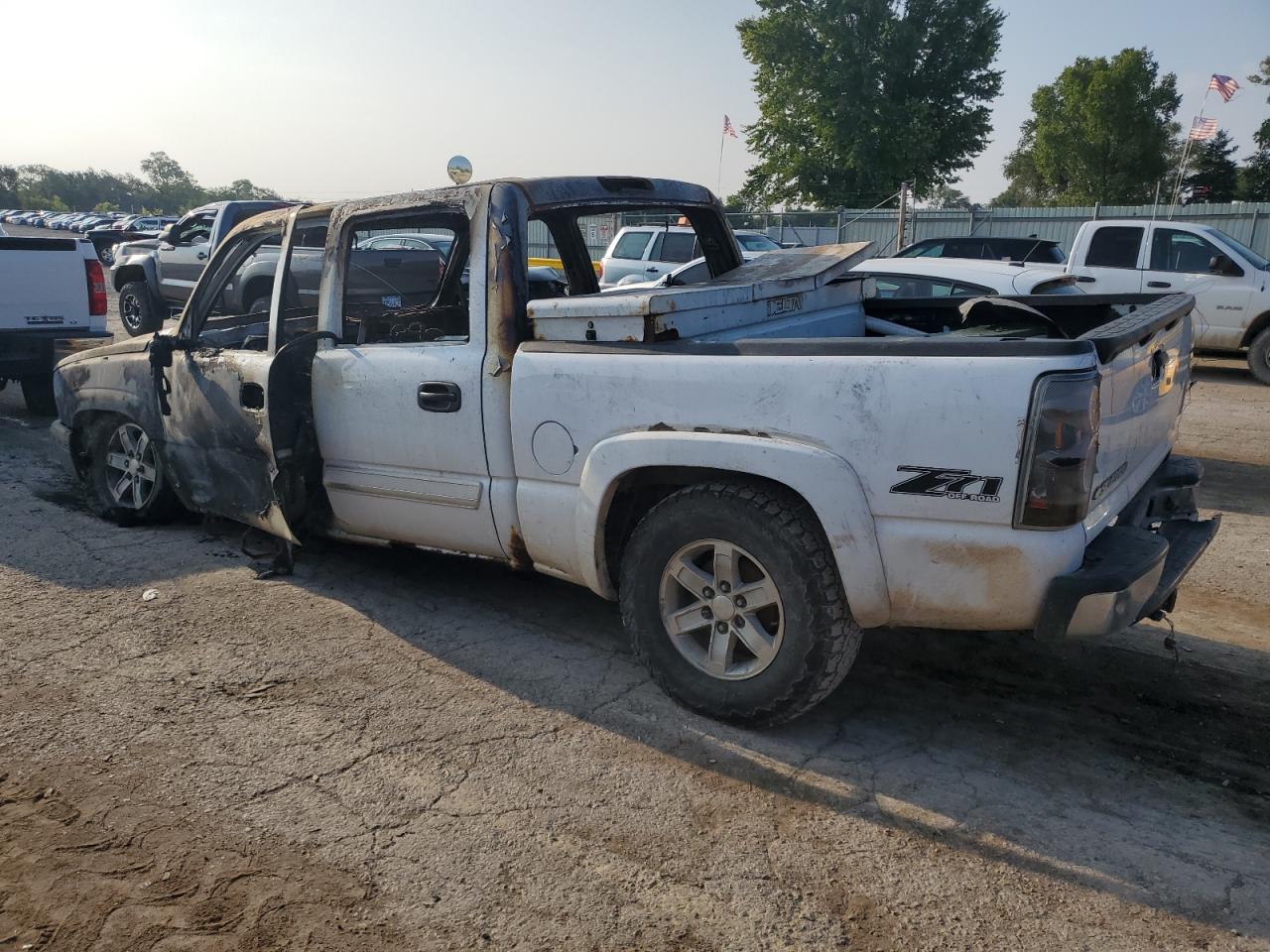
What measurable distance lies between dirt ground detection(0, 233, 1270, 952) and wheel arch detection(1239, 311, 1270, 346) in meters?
8.99

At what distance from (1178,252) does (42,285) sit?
12855 mm

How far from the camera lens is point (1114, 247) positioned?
12930 millimetres

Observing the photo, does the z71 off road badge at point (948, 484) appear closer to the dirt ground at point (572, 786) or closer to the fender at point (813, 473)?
the fender at point (813, 473)

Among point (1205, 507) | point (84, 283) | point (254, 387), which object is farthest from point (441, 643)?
point (84, 283)

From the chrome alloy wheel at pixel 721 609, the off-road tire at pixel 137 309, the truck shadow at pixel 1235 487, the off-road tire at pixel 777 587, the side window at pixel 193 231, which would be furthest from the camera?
the off-road tire at pixel 137 309

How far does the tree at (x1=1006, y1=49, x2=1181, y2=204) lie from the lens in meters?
48.0

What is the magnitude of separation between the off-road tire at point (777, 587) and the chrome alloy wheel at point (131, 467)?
11.3 ft

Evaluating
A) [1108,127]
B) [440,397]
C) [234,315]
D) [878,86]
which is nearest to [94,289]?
[234,315]

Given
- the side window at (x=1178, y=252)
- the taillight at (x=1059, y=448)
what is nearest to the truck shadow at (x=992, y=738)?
the taillight at (x=1059, y=448)

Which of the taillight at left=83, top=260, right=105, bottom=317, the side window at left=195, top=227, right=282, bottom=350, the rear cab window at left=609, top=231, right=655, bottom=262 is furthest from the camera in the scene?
the rear cab window at left=609, top=231, right=655, bottom=262

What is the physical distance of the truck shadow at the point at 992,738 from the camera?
2883mm

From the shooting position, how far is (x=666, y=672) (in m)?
3.67

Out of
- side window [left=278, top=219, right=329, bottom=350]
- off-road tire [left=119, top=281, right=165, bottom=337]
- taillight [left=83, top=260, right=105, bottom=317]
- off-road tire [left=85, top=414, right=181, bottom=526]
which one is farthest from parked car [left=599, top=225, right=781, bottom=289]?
off-road tire [left=85, top=414, right=181, bottom=526]

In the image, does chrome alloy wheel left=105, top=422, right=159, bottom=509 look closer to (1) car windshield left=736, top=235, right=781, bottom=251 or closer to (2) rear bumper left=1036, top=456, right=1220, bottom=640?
(2) rear bumper left=1036, top=456, right=1220, bottom=640
